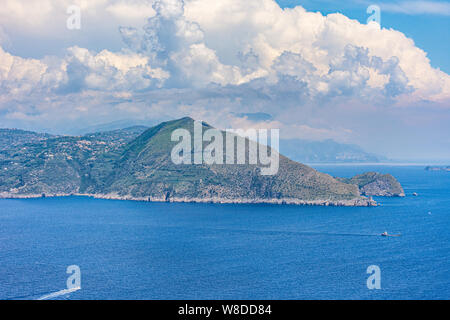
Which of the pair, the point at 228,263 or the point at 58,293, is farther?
the point at 228,263

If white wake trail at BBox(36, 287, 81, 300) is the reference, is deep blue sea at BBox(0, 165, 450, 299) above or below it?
above

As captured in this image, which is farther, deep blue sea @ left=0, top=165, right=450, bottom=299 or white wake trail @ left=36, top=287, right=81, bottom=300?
deep blue sea @ left=0, top=165, right=450, bottom=299

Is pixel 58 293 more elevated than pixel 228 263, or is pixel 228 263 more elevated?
pixel 228 263

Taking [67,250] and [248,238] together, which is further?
[248,238]

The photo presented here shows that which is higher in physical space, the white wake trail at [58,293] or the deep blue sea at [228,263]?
the deep blue sea at [228,263]

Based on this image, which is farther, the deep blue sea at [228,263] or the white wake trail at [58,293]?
the deep blue sea at [228,263]
